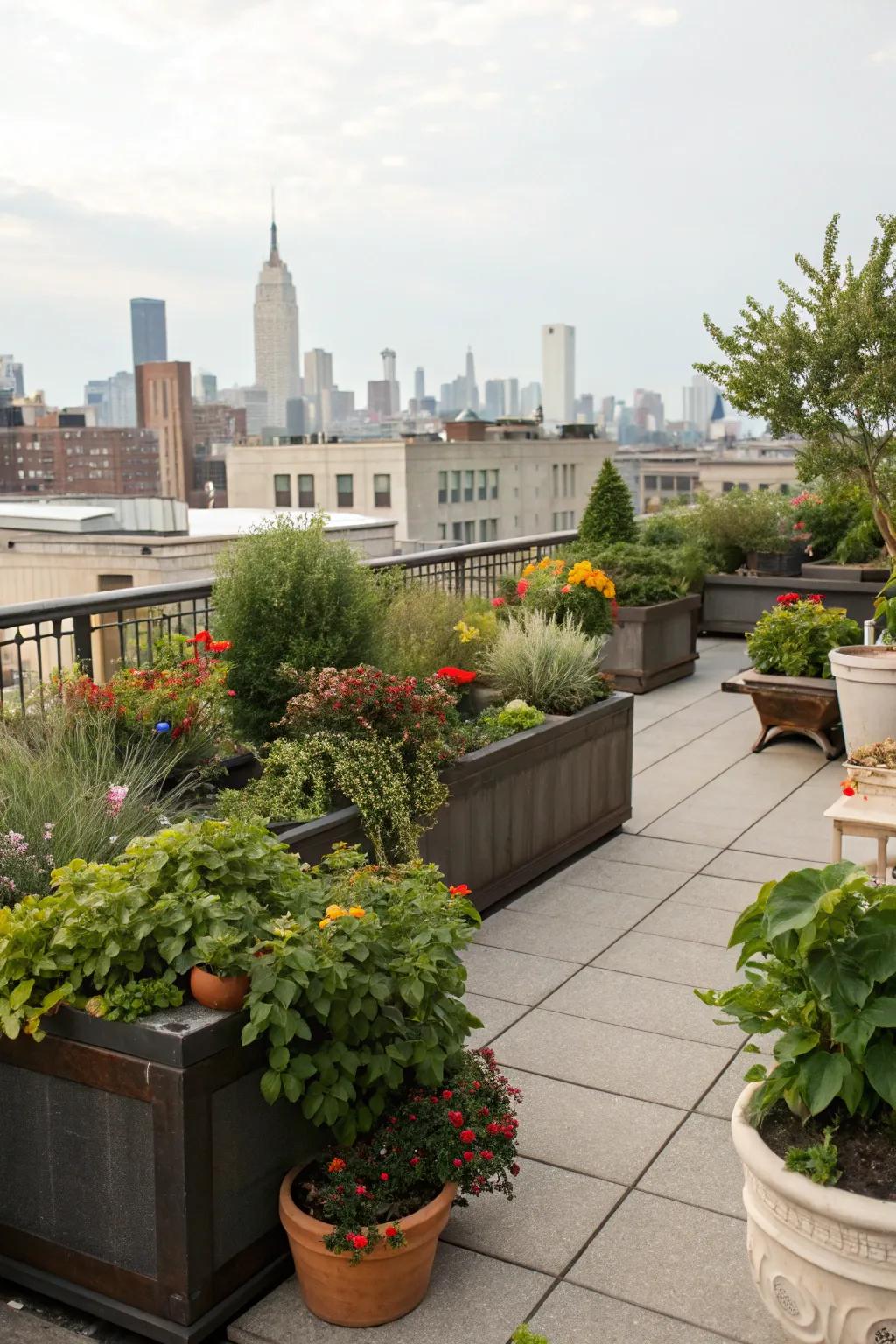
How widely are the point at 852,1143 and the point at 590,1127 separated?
1131mm

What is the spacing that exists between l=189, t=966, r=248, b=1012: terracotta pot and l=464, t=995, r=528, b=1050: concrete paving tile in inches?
54.8

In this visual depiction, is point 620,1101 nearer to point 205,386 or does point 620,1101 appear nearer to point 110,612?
point 110,612

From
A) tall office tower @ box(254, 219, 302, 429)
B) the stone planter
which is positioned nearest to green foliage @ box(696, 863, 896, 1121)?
the stone planter

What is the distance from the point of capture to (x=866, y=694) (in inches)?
258

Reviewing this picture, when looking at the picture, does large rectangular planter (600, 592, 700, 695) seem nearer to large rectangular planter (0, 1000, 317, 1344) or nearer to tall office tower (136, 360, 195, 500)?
large rectangular planter (0, 1000, 317, 1344)

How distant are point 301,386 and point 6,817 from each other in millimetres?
124400

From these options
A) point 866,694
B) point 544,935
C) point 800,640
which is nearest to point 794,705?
point 800,640


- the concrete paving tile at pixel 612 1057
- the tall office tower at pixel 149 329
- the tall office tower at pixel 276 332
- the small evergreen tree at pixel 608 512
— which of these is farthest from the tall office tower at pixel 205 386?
the concrete paving tile at pixel 612 1057

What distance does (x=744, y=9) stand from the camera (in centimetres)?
1075

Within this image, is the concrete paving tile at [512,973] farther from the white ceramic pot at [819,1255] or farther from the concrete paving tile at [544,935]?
the white ceramic pot at [819,1255]

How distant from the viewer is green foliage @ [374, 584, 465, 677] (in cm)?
584

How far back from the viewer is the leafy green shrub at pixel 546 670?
5926 millimetres

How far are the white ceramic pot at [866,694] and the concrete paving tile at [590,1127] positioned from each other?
3.52 meters

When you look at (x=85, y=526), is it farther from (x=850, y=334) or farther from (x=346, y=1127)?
(x=346, y=1127)
